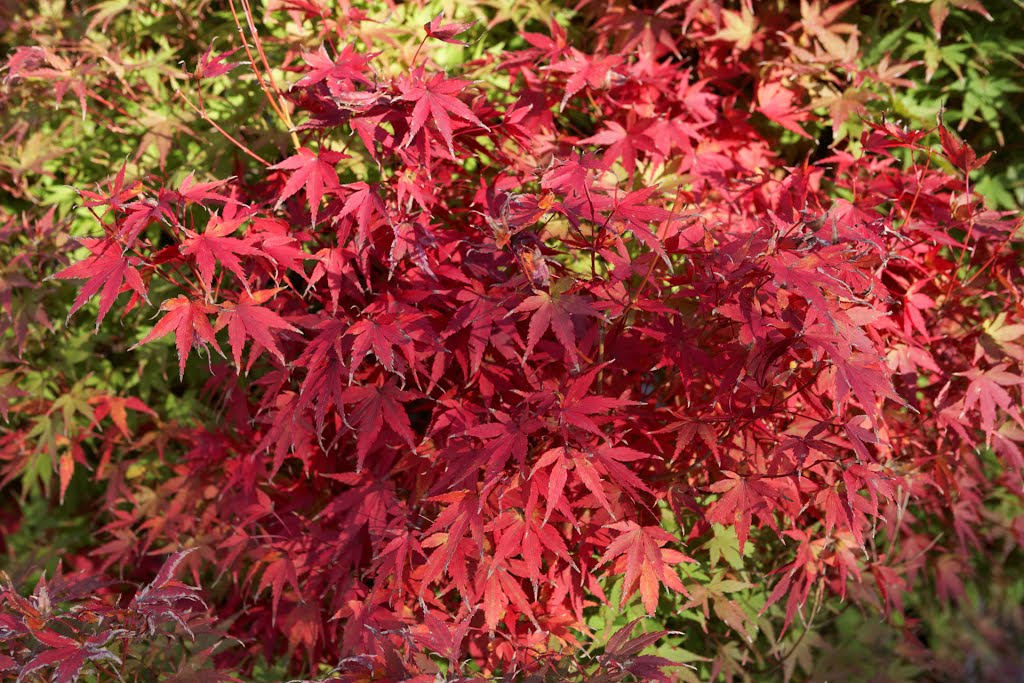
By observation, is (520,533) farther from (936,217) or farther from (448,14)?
(448,14)

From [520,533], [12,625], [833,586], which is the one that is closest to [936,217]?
[833,586]

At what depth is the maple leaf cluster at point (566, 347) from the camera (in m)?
1.79

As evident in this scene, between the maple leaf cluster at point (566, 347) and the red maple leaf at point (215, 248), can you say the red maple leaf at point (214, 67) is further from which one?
the red maple leaf at point (215, 248)

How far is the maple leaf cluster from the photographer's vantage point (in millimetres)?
1794

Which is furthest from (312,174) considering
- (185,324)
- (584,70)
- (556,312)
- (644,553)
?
(644,553)

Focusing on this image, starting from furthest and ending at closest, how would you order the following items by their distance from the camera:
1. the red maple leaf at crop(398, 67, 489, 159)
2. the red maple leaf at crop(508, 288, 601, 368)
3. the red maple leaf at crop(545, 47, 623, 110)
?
the red maple leaf at crop(545, 47, 623, 110)
the red maple leaf at crop(398, 67, 489, 159)
the red maple leaf at crop(508, 288, 601, 368)

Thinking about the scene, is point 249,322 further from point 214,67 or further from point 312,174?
point 214,67

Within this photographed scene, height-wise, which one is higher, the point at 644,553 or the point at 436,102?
the point at 436,102

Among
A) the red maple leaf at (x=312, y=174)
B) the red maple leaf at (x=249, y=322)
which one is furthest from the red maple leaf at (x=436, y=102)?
the red maple leaf at (x=249, y=322)

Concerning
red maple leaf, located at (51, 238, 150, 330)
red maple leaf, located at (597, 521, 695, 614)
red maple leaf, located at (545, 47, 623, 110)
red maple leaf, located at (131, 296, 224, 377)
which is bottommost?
red maple leaf, located at (597, 521, 695, 614)

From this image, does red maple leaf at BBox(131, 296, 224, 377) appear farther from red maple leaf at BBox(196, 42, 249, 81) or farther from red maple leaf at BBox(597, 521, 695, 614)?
red maple leaf at BBox(597, 521, 695, 614)

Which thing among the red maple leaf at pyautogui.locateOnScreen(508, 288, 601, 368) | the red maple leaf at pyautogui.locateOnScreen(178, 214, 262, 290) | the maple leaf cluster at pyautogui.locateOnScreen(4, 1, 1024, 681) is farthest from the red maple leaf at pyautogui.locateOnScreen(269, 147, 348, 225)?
the red maple leaf at pyautogui.locateOnScreen(508, 288, 601, 368)

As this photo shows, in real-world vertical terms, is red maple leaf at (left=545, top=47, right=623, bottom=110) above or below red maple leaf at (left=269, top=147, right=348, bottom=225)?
above

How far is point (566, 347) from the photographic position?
68.1 inches
